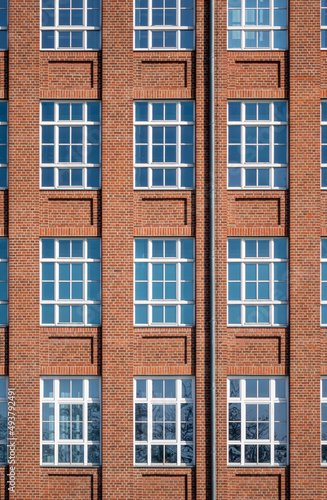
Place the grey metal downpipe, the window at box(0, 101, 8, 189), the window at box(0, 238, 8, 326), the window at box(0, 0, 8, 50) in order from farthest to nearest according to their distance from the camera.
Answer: the window at box(0, 0, 8, 50)
the window at box(0, 101, 8, 189)
the window at box(0, 238, 8, 326)
the grey metal downpipe

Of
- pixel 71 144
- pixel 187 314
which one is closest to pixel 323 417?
pixel 187 314

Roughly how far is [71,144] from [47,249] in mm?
2674

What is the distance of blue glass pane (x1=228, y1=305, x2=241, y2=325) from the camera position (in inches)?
545

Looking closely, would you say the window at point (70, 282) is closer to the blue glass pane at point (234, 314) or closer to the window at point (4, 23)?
the blue glass pane at point (234, 314)

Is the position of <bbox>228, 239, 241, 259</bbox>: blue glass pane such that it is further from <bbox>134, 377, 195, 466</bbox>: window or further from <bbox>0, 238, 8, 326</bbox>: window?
<bbox>0, 238, 8, 326</bbox>: window

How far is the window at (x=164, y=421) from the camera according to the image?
1371 cm

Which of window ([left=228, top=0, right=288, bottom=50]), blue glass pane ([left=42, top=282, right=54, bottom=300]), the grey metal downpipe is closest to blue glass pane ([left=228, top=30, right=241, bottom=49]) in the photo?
window ([left=228, top=0, right=288, bottom=50])

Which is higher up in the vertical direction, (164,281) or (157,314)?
(164,281)

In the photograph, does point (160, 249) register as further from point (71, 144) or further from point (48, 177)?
point (71, 144)

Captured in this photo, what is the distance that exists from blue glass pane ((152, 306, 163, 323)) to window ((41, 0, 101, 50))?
6.62m

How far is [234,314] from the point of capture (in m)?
13.9

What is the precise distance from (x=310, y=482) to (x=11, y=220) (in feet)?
31.1

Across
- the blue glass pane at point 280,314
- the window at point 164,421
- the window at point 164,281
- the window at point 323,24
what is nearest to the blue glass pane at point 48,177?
the window at point 164,281

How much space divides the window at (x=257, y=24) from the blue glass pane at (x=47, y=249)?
6568mm
